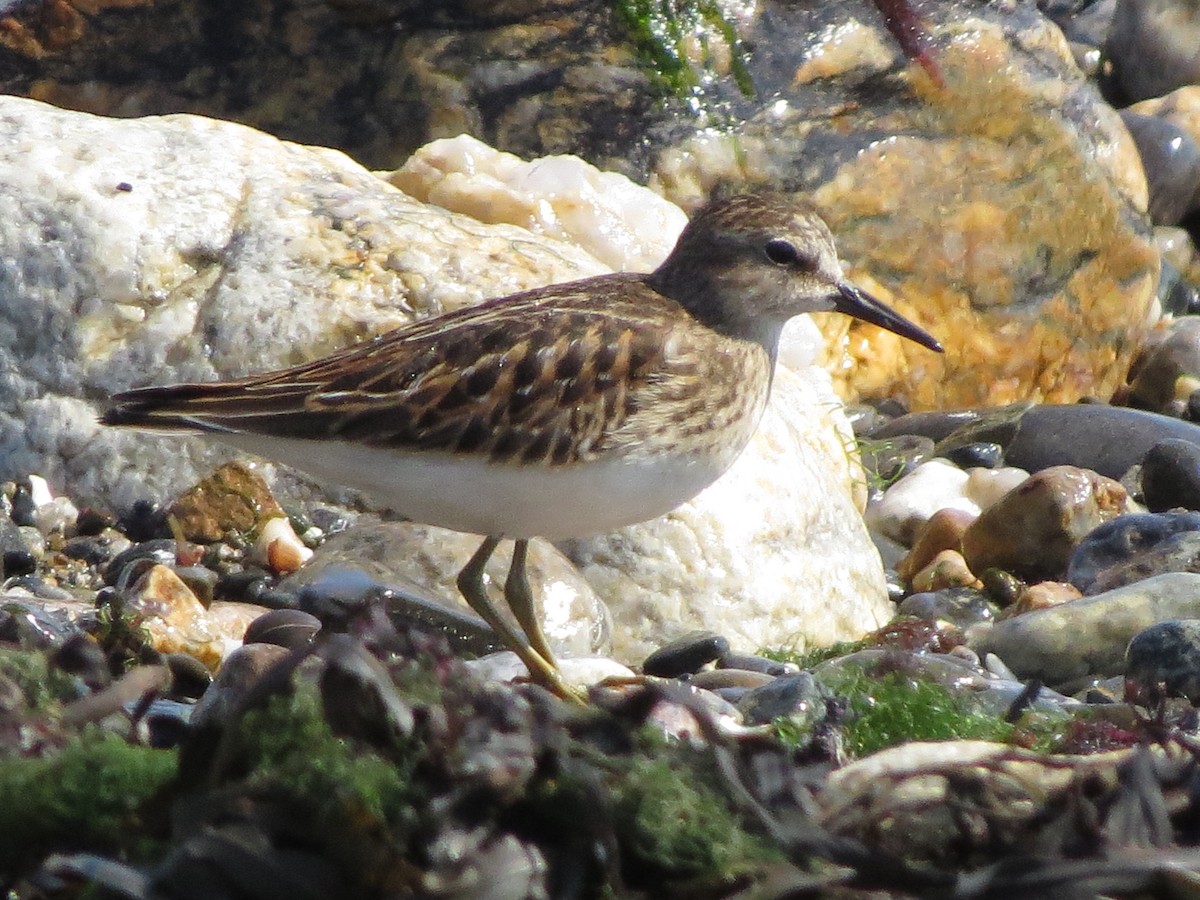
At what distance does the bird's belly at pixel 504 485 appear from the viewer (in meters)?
4.82

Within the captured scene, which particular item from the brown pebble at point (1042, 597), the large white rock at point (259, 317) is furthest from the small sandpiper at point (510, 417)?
the brown pebble at point (1042, 597)

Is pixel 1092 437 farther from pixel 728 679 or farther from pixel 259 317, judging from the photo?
pixel 259 317

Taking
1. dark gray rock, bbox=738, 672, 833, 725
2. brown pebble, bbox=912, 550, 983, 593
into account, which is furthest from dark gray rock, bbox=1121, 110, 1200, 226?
dark gray rock, bbox=738, 672, 833, 725

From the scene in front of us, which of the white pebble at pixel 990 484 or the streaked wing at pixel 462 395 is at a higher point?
the streaked wing at pixel 462 395

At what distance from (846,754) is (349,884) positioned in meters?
1.74

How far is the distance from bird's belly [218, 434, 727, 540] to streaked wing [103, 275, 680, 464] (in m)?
0.04

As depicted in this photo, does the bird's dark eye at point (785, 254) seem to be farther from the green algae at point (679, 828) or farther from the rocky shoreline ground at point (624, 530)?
the green algae at point (679, 828)

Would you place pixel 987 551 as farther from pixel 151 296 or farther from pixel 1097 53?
pixel 1097 53

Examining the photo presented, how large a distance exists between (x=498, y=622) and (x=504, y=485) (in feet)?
1.87

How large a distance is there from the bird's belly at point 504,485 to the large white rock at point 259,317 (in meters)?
1.04

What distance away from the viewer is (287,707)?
2760mm

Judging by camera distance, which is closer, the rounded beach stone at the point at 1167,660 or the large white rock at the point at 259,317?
the rounded beach stone at the point at 1167,660

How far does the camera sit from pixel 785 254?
5.47m

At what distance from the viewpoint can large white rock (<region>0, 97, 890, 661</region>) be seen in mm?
5996
